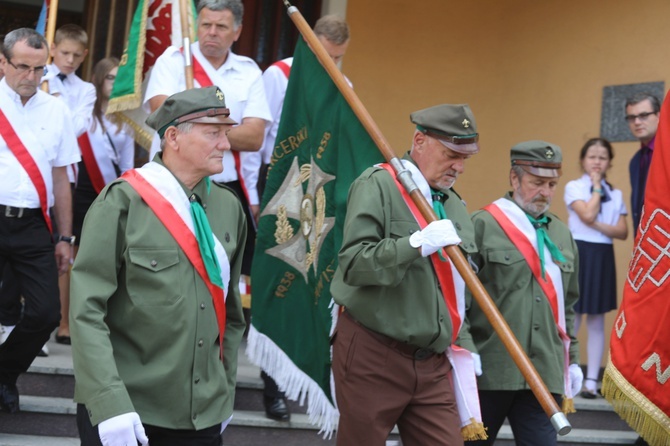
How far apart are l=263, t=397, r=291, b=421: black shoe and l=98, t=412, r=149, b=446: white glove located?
9.06 ft

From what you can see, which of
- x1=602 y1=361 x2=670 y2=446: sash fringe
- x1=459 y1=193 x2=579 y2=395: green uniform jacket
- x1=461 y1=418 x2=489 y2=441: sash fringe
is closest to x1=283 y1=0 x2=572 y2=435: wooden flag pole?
x1=602 y1=361 x2=670 y2=446: sash fringe

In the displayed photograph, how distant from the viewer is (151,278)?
3.38 m

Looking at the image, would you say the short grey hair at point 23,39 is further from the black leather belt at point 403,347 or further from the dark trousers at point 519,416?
the dark trousers at point 519,416

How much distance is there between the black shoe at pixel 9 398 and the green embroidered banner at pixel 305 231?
120cm

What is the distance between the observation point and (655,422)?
3.59 meters

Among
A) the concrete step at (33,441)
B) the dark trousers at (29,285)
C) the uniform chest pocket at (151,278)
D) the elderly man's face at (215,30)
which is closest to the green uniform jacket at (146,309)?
the uniform chest pocket at (151,278)

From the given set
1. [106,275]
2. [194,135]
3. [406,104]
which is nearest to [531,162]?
[194,135]

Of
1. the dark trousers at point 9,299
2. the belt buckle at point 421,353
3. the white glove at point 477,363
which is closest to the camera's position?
the belt buckle at point 421,353

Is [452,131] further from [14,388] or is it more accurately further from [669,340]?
[14,388]

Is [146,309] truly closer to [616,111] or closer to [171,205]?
[171,205]

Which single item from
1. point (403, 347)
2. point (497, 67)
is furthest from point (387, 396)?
point (497, 67)

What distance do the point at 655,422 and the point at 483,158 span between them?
619 centimetres

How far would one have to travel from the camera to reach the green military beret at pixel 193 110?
3.56 metres

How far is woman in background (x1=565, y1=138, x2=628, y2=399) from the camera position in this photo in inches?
300
